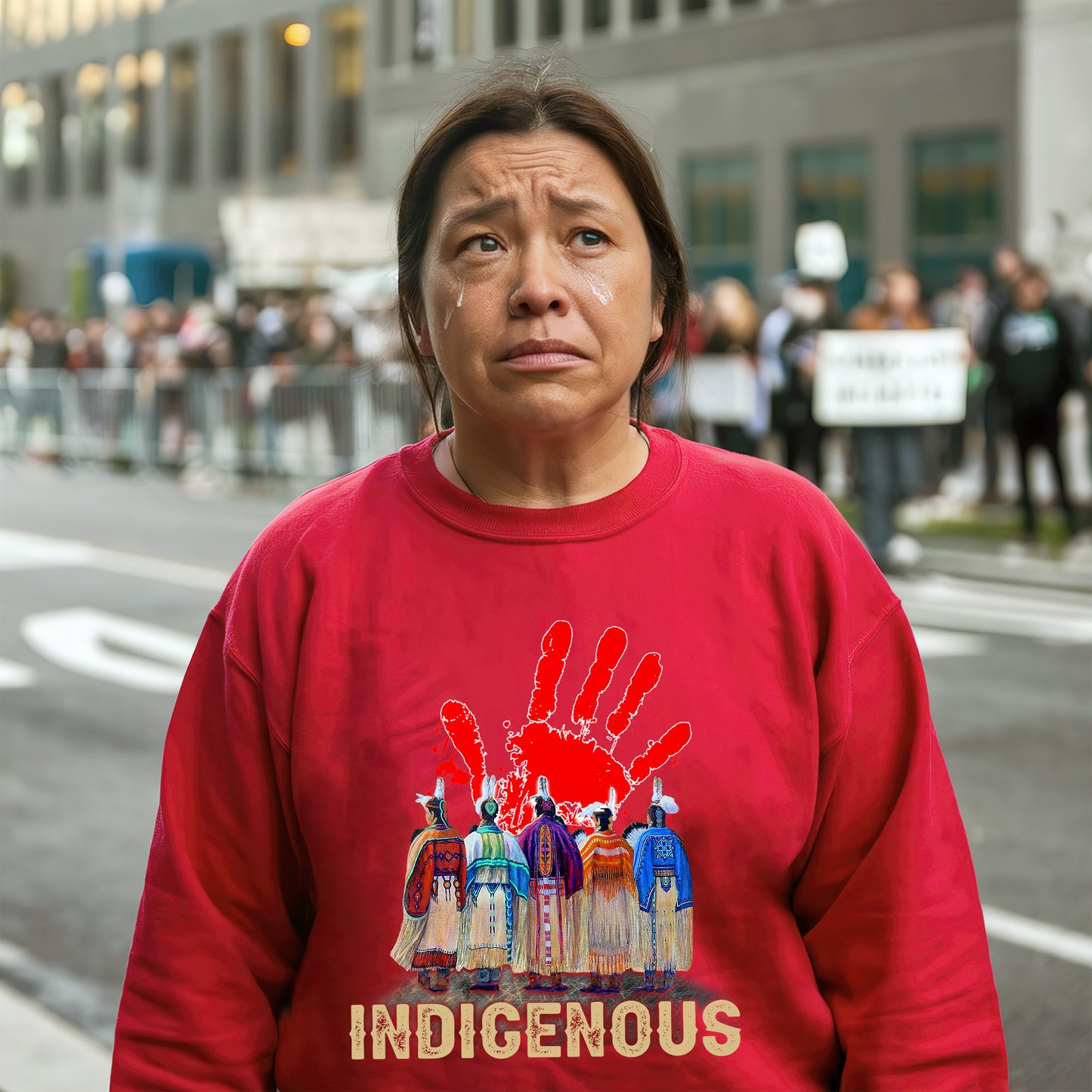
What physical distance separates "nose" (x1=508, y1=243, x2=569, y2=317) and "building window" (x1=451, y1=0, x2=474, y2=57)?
130 ft

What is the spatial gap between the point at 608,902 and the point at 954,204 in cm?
2994

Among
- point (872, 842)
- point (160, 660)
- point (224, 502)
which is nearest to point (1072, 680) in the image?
point (160, 660)

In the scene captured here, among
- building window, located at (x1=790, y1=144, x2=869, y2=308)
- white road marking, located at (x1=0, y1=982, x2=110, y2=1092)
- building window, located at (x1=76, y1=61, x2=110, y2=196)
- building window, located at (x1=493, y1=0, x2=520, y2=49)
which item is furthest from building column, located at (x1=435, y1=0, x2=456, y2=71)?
white road marking, located at (x1=0, y1=982, x2=110, y2=1092)

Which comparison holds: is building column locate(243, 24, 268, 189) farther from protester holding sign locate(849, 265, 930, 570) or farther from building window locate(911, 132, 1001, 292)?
protester holding sign locate(849, 265, 930, 570)

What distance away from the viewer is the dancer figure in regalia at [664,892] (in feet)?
5.94

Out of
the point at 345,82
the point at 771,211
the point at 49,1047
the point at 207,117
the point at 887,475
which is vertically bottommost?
the point at 49,1047

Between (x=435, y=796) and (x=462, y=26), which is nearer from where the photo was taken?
(x=435, y=796)

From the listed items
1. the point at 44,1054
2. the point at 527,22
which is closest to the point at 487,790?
the point at 44,1054

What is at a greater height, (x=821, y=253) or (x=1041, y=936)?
(x=821, y=253)

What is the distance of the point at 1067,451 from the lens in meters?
14.9

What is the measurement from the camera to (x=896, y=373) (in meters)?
13.3

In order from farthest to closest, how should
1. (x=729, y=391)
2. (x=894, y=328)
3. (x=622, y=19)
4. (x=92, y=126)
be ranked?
(x=92, y=126) < (x=622, y=19) < (x=729, y=391) < (x=894, y=328)

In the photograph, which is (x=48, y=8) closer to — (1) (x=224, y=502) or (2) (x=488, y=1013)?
(1) (x=224, y=502)

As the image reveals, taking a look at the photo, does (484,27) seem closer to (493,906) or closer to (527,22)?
(527,22)
